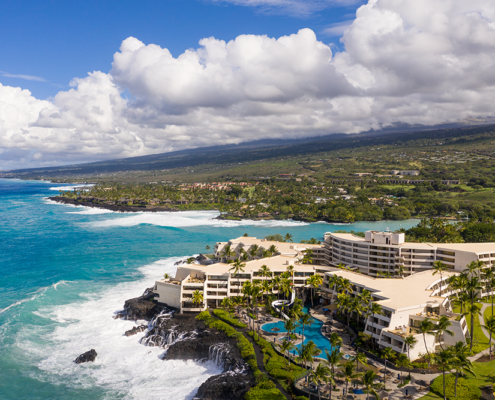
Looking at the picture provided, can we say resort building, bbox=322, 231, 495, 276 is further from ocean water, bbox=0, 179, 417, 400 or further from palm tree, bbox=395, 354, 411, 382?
ocean water, bbox=0, 179, 417, 400

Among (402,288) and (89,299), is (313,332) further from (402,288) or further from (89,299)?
(89,299)

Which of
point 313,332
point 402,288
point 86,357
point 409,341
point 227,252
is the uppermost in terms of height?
point 227,252

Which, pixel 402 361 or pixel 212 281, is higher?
pixel 212 281

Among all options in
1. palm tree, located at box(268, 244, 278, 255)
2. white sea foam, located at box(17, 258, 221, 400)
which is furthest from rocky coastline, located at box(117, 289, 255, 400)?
palm tree, located at box(268, 244, 278, 255)

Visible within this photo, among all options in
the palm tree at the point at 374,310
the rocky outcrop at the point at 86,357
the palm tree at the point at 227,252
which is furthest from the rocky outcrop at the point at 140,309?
the palm tree at the point at 374,310

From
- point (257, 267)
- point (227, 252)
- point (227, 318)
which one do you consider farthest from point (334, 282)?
point (227, 252)

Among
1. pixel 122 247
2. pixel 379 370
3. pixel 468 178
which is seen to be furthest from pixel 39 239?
pixel 468 178

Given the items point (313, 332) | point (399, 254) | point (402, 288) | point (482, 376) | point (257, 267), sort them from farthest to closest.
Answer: point (399, 254) < point (257, 267) < point (402, 288) < point (313, 332) < point (482, 376)

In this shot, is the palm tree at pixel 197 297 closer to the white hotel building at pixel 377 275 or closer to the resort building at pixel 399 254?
the white hotel building at pixel 377 275
